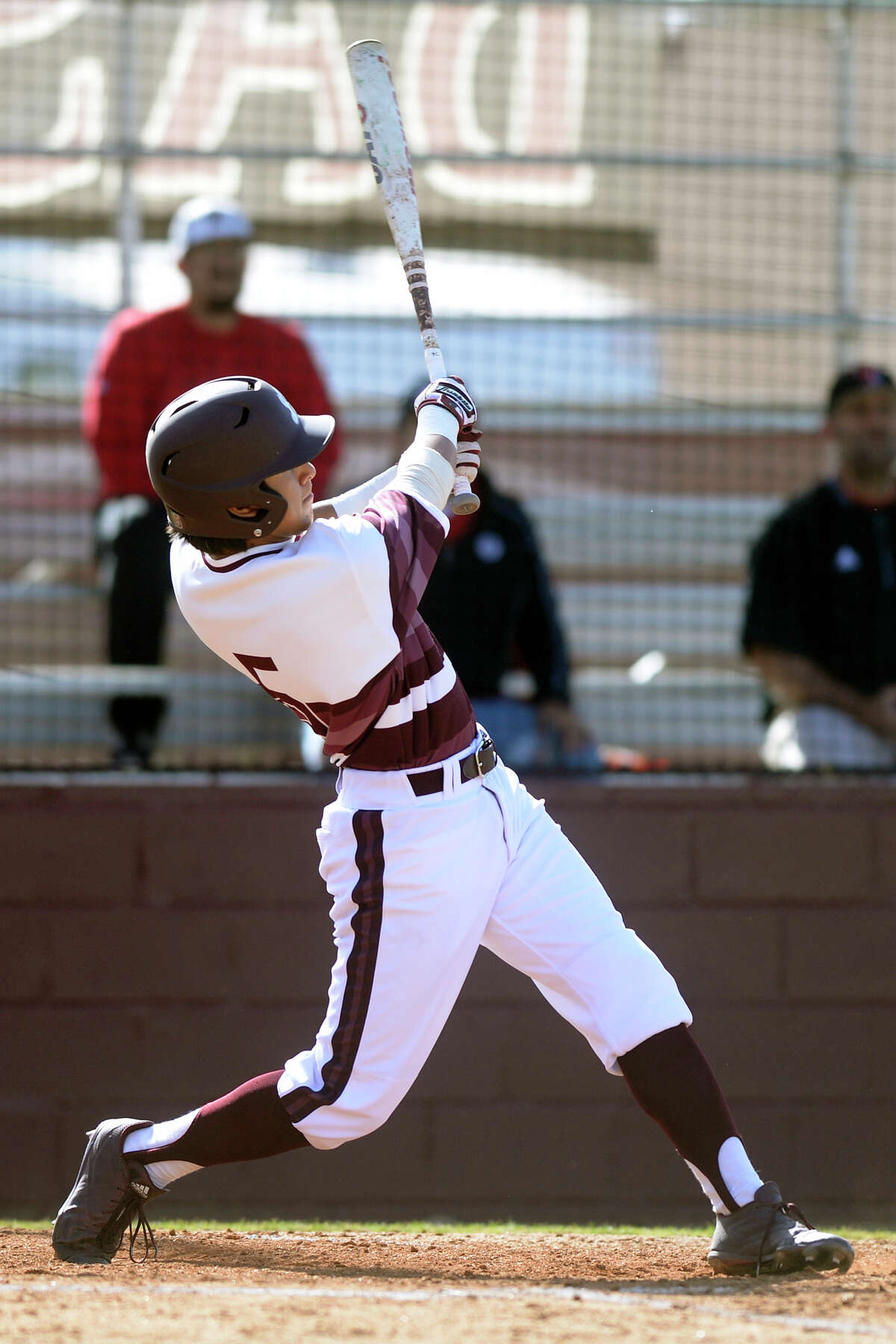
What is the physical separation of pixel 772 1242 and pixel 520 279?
5862 mm

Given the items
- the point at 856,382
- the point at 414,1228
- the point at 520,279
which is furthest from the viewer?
the point at 520,279

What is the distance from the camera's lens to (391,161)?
3721mm

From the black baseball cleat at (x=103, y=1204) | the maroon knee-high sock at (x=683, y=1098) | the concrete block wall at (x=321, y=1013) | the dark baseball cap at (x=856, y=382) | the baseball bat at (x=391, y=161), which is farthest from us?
the dark baseball cap at (x=856, y=382)

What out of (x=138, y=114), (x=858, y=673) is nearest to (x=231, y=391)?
(x=858, y=673)

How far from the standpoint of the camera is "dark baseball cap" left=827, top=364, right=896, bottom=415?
18.0 feet

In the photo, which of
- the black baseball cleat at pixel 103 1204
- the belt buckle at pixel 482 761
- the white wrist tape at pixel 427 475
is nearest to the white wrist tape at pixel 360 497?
the white wrist tape at pixel 427 475

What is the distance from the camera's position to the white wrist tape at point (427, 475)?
10.5ft

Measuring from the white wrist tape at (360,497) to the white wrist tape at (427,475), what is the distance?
0.76 feet

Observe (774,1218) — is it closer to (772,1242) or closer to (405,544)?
(772,1242)

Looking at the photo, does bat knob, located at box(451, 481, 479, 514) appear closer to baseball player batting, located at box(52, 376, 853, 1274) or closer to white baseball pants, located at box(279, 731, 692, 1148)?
baseball player batting, located at box(52, 376, 853, 1274)

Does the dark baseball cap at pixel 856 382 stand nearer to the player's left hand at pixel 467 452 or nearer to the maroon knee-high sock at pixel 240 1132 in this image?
the player's left hand at pixel 467 452

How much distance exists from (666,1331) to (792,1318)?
0.83ft

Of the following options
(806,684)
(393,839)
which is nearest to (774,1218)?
(393,839)

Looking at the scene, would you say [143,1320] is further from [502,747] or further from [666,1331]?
[502,747]
